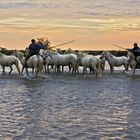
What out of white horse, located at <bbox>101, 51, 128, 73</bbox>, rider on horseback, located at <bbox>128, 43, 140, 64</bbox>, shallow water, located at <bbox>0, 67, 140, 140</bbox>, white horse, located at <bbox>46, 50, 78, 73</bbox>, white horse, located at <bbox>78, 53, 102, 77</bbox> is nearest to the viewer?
shallow water, located at <bbox>0, 67, 140, 140</bbox>

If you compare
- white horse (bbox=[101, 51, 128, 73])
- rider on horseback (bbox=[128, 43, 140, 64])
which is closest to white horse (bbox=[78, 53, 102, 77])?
white horse (bbox=[101, 51, 128, 73])

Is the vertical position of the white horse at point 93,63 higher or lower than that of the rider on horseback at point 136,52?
lower

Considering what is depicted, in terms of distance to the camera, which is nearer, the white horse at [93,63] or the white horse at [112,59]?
the white horse at [93,63]

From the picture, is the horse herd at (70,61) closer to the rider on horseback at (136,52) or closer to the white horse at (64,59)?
the white horse at (64,59)

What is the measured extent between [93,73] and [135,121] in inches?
749

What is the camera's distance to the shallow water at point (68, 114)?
10211mm

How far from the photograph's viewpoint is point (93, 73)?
30906 mm

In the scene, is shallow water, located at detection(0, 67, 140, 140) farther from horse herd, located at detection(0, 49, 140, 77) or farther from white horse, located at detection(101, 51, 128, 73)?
white horse, located at detection(101, 51, 128, 73)

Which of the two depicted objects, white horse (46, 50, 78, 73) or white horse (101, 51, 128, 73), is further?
white horse (101, 51, 128, 73)

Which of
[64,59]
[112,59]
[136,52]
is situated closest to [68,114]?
[64,59]

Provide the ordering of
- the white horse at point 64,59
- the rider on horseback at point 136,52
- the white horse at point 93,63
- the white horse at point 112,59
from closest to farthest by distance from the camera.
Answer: the white horse at point 93,63 < the white horse at point 64,59 < the rider on horseback at point 136,52 < the white horse at point 112,59

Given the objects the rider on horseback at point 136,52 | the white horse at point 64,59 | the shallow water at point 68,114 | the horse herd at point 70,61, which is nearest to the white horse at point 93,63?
the horse herd at point 70,61

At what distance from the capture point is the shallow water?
10.2m

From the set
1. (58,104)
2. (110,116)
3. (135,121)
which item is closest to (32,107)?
(58,104)
